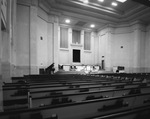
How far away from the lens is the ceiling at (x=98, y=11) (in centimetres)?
1079

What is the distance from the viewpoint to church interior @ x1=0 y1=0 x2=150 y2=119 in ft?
6.33

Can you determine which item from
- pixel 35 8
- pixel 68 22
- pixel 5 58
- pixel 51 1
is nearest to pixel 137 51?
pixel 68 22

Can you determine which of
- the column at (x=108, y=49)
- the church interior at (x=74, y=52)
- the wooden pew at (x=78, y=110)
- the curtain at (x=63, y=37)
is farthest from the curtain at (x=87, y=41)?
the wooden pew at (x=78, y=110)

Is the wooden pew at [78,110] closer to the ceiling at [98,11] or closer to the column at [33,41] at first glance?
the column at [33,41]

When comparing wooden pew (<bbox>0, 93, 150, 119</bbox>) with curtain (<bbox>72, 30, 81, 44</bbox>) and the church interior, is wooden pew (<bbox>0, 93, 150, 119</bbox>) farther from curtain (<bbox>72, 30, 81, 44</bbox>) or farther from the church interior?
curtain (<bbox>72, 30, 81, 44</bbox>)

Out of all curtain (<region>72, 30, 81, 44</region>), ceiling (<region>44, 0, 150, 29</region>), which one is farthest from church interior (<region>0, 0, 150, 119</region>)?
curtain (<region>72, 30, 81, 44</region>)

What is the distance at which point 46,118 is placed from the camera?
4.21 ft

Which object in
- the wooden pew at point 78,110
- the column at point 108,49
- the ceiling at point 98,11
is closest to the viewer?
the wooden pew at point 78,110

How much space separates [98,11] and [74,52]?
6.38 meters

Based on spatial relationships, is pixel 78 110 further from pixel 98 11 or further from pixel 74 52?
pixel 74 52

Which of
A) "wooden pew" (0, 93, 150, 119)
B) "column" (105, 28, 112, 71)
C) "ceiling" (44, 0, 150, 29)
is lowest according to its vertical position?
"wooden pew" (0, 93, 150, 119)

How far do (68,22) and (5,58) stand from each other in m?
11.4

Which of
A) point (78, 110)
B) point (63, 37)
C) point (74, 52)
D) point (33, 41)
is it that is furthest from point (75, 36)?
point (78, 110)

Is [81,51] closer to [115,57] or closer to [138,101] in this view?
[115,57]
